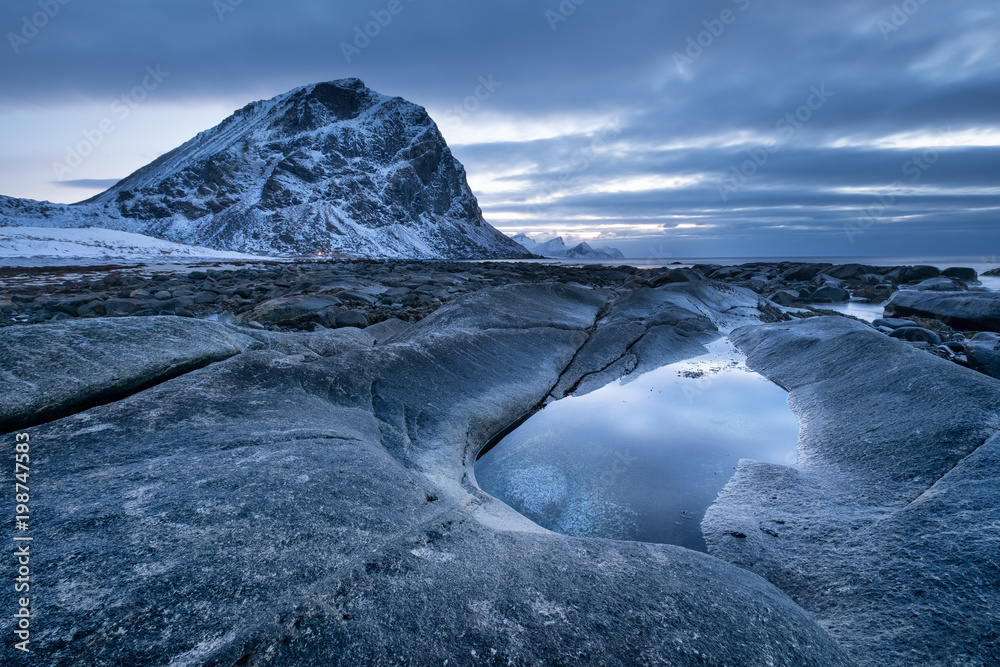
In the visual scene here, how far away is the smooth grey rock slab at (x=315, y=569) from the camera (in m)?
1.87

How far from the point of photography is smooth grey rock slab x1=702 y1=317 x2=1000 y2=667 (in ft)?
7.65

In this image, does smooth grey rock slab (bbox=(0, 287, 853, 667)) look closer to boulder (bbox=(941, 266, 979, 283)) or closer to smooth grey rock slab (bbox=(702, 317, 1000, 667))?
smooth grey rock slab (bbox=(702, 317, 1000, 667))

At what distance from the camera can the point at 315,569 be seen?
227 cm

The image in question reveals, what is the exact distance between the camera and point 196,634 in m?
1.82

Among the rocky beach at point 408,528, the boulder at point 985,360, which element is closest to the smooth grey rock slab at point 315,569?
the rocky beach at point 408,528

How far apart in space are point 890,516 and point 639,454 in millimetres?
2282

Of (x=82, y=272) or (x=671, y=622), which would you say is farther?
(x=82, y=272)

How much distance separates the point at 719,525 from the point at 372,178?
143451 millimetres

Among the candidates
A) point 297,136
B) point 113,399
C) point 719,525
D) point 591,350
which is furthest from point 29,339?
point 297,136

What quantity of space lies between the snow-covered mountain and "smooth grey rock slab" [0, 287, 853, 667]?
9364 centimetres

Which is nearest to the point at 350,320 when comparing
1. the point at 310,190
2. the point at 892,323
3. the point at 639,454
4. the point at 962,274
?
the point at 639,454

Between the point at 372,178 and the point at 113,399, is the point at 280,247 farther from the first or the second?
the point at 113,399

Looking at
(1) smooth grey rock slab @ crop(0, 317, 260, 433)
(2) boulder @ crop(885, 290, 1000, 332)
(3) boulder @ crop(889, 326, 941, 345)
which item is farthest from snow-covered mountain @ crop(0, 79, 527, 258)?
(3) boulder @ crop(889, 326, 941, 345)

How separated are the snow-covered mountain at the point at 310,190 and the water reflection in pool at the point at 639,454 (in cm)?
9191
